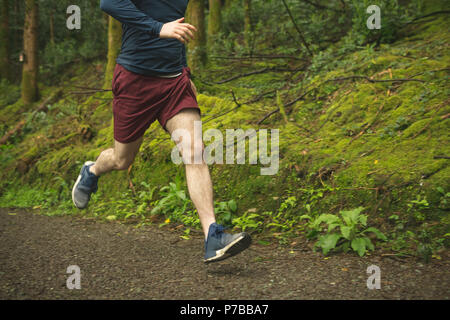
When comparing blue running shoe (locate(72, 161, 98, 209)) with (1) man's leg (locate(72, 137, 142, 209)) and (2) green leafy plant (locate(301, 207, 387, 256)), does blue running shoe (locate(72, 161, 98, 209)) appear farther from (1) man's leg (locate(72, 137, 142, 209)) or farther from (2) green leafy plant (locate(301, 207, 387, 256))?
(2) green leafy plant (locate(301, 207, 387, 256))

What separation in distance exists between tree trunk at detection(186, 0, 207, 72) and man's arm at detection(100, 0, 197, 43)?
4.66m

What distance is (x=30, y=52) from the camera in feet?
38.4

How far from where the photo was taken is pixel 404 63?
532 centimetres

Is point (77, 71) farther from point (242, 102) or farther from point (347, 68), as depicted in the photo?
point (347, 68)

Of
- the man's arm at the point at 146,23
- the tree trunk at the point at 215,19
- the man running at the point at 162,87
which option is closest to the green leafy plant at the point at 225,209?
the man running at the point at 162,87

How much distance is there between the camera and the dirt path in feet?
8.21

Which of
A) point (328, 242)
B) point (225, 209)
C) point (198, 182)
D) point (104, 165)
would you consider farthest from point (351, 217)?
point (104, 165)

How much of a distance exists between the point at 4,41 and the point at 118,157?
46.0 ft

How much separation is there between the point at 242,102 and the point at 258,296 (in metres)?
4.16

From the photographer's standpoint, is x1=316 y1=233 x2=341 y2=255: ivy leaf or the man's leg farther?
the man's leg

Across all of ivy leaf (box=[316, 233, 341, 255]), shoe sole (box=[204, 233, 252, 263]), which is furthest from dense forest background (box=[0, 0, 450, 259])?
shoe sole (box=[204, 233, 252, 263])

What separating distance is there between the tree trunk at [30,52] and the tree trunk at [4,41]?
362cm

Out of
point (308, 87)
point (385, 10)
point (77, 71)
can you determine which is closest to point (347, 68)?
point (308, 87)

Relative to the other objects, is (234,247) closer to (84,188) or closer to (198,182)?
(198,182)
